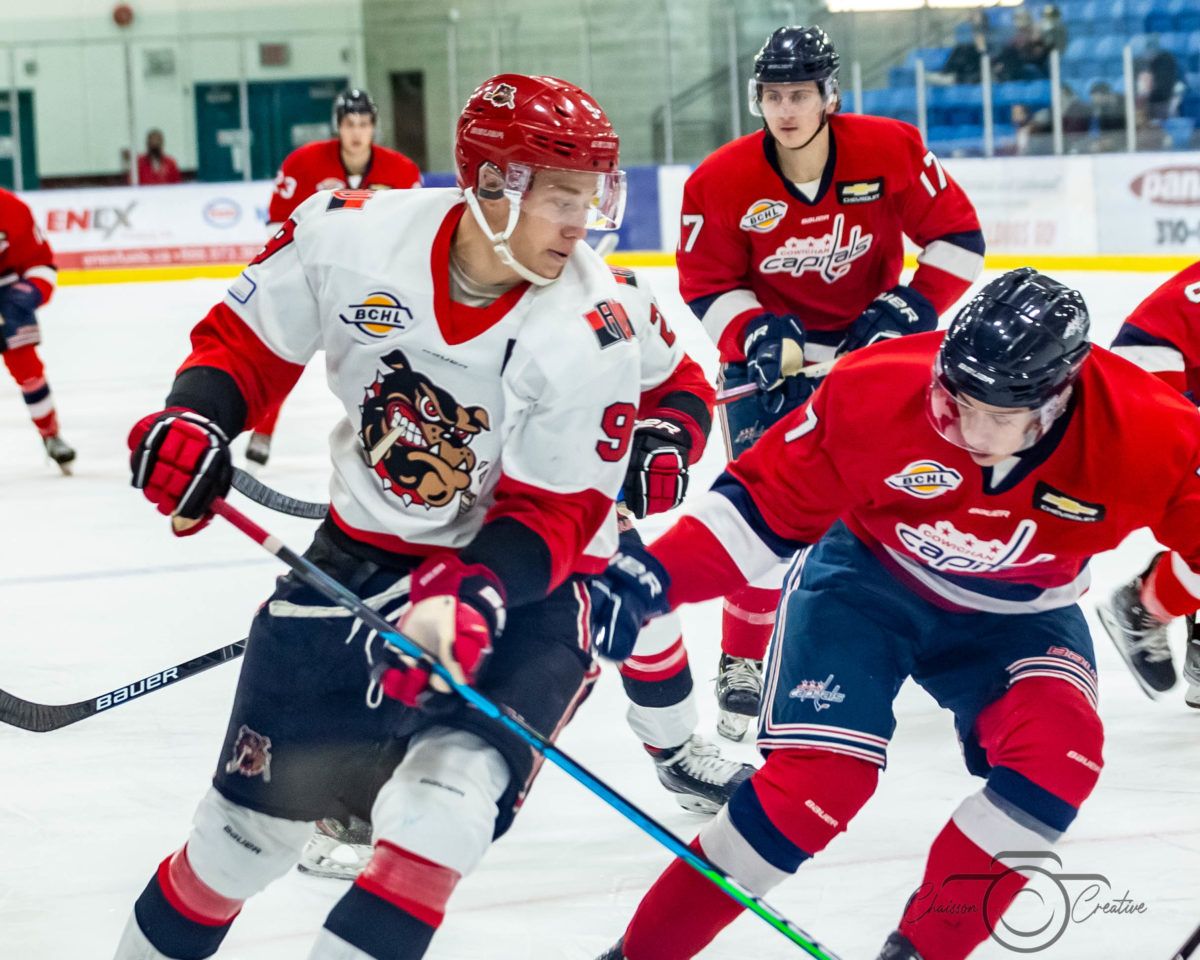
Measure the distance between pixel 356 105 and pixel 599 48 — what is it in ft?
24.5

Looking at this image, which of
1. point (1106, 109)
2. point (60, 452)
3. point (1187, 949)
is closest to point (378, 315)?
point (1187, 949)

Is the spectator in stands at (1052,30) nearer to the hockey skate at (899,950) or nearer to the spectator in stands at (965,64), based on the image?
the spectator in stands at (965,64)

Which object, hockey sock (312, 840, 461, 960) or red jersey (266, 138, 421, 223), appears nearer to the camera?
hockey sock (312, 840, 461, 960)

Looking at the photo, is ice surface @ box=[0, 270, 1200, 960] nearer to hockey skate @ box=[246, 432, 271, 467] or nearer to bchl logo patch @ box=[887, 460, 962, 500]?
bchl logo patch @ box=[887, 460, 962, 500]

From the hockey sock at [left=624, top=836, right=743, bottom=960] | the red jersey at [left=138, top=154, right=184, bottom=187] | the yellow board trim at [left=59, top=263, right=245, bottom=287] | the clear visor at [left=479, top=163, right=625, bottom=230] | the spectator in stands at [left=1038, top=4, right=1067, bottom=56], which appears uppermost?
the spectator in stands at [left=1038, top=4, right=1067, bottom=56]

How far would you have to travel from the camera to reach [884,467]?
83.2 inches

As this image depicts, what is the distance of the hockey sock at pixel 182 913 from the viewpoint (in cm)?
189

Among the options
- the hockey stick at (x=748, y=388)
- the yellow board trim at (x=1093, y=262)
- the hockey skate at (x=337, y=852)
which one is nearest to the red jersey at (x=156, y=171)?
the yellow board trim at (x=1093, y=262)

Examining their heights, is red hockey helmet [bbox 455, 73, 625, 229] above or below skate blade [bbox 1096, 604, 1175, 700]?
above

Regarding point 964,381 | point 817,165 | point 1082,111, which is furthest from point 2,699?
point 1082,111

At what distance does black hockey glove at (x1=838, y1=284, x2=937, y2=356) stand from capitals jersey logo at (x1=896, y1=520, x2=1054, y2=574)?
123cm

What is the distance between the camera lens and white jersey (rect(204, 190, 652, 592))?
1.86 metres

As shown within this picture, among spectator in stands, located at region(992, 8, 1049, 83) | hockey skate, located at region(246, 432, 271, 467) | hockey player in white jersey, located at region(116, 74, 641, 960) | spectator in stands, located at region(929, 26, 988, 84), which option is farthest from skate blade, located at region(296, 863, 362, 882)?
spectator in stands, located at region(929, 26, 988, 84)

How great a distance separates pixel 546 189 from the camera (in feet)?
6.19
